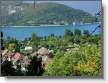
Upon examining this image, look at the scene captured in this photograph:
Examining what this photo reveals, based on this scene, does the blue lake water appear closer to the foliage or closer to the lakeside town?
the lakeside town

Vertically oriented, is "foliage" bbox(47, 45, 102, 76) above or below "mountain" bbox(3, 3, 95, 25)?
below

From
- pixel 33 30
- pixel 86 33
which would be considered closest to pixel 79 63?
pixel 86 33

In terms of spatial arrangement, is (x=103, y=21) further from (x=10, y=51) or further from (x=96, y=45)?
(x=10, y=51)

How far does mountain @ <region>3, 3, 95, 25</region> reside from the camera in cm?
186

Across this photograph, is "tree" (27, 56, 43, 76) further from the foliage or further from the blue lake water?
the blue lake water

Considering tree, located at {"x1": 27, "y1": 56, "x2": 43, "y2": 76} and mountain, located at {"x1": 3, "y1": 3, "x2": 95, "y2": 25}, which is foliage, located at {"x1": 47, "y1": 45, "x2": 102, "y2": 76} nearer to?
tree, located at {"x1": 27, "y1": 56, "x2": 43, "y2": 76}

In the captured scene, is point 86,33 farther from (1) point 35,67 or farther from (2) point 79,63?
(1) point 35,67

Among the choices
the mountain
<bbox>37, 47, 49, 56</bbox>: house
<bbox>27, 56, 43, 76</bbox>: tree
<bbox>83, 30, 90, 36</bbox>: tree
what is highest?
the mountain

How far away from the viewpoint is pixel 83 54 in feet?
6.06

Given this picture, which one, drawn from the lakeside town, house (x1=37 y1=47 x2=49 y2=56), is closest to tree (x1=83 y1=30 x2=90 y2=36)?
the lakeside town

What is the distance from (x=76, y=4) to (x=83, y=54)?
0.33m

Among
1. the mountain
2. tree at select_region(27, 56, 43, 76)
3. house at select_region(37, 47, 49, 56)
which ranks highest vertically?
the mountain

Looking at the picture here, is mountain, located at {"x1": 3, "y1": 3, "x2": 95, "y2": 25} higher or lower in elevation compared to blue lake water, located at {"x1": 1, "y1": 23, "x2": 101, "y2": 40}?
higher

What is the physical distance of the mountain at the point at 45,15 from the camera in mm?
1864
